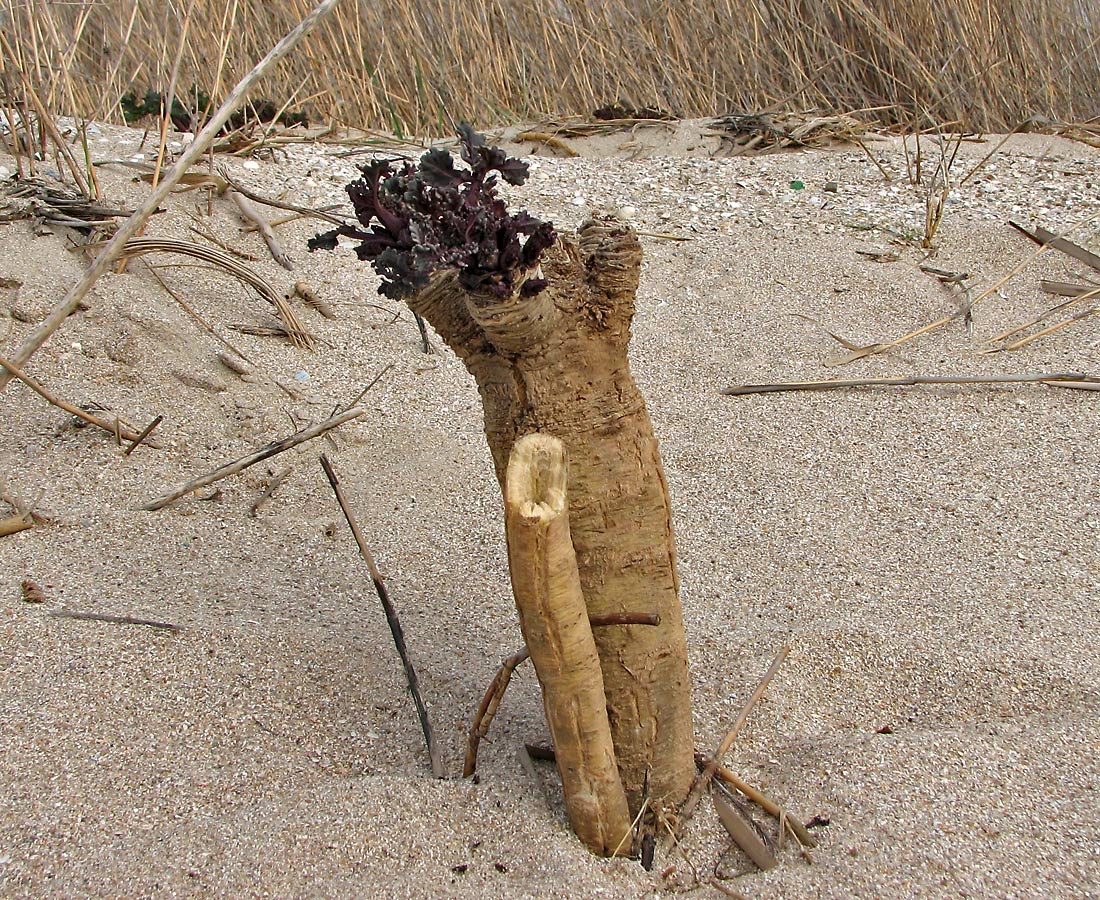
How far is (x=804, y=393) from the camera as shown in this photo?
2.97 meters

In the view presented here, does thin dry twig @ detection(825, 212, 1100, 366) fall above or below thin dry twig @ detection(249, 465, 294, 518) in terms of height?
below

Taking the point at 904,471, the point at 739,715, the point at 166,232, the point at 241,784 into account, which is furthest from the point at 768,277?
the point at 241,784

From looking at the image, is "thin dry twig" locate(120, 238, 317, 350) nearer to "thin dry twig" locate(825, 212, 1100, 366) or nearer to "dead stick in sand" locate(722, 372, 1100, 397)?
"dead stick in sand" locate(722, 372, 1100, 397)

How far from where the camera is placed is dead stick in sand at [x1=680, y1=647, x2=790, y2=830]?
140 centimetres

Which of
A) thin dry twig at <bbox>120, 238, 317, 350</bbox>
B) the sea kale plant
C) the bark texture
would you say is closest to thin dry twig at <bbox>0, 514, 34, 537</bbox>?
thin dry twig at <bbox>120, 238, 317, 350</bbox>

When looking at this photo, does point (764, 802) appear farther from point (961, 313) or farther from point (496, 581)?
point (961, 313)

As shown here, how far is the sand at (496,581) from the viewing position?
132 centimetres

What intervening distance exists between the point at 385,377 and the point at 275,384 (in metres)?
0.34

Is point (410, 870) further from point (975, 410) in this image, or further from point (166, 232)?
point (166, 232)

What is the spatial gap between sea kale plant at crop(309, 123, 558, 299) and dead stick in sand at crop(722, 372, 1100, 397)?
205 centimetres

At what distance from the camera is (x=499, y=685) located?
4.48 feet

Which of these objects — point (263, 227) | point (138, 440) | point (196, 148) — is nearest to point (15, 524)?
point (138, 440)

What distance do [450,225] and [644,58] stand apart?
4.72m

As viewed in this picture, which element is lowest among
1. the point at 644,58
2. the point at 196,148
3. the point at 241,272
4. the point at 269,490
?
the point at 269,490
